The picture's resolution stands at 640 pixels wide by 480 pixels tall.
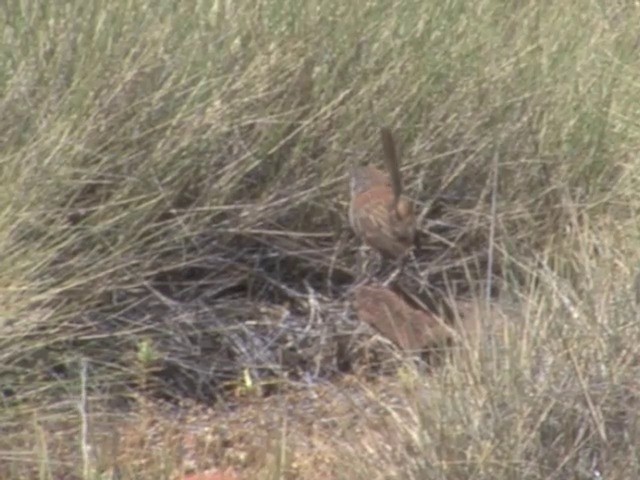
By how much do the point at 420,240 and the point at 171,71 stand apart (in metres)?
1.19

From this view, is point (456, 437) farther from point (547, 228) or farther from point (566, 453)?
point (547, 228)

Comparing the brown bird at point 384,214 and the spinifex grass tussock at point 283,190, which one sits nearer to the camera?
→ the spinifex grass tussock at point 283,190

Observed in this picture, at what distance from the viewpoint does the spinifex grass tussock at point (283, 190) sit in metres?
5.13

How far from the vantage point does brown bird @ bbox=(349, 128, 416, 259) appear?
6094 mm

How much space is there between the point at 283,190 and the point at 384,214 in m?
0.50

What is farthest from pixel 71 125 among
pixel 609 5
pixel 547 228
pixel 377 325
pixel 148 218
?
pixel 609 5

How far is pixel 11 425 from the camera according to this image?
526cm

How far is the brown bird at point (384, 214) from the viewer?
6094 millimetres

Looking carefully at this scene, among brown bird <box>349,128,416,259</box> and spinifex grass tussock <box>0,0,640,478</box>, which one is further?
brown bird <box>349,128,416,259</box>

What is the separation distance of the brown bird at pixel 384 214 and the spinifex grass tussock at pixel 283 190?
1.01 feet

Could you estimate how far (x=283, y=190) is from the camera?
641 cm

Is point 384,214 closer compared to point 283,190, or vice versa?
point 384,214

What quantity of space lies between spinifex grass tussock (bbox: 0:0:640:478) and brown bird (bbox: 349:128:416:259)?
0.31 m

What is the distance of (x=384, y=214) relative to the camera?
609 centimetres
